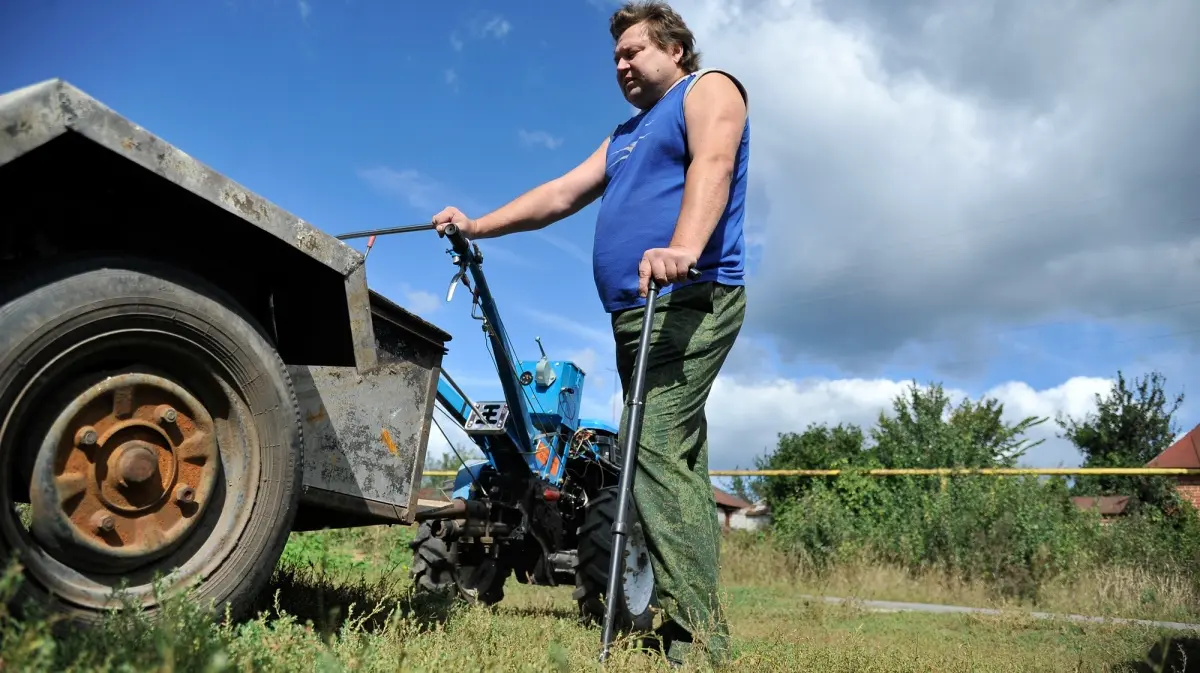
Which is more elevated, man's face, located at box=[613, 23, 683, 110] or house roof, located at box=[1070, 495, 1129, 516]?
man's face, located at box=[613, 23, 683, 110]

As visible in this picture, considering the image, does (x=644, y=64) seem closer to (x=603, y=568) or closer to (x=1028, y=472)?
(x=603, y=568)

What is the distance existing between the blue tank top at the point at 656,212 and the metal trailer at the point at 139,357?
0.93m

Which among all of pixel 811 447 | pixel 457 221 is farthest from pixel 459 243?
pixel 811 447

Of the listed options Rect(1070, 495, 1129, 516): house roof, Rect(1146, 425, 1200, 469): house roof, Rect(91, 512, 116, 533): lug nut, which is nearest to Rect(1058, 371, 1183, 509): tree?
Rect(1146, 425, 1200, 469): house roof

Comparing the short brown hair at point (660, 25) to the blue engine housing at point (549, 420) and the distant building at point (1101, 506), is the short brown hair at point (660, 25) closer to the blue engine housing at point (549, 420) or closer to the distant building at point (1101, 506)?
the blue engine housing at point (549, 420)

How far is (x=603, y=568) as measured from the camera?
5.97 m

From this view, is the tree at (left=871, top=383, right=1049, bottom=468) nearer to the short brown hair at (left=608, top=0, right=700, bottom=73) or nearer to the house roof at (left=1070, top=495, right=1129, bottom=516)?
the house roof at (left=1070, top=495, right=1129, bottom=516)

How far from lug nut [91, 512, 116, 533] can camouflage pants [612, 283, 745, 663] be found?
57.9 inches

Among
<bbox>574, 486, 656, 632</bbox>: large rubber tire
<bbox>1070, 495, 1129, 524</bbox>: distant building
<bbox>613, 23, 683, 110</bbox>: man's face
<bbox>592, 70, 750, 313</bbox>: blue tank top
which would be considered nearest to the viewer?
<bbox>592, 70, 750, 313</bbox>: blue tank top

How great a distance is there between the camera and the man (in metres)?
2.86

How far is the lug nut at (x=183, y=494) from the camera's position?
2297mm

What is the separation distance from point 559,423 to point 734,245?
4200mm

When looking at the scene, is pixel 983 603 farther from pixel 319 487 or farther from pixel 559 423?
pixel 319 487

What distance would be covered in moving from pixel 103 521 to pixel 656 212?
190 centimetres
